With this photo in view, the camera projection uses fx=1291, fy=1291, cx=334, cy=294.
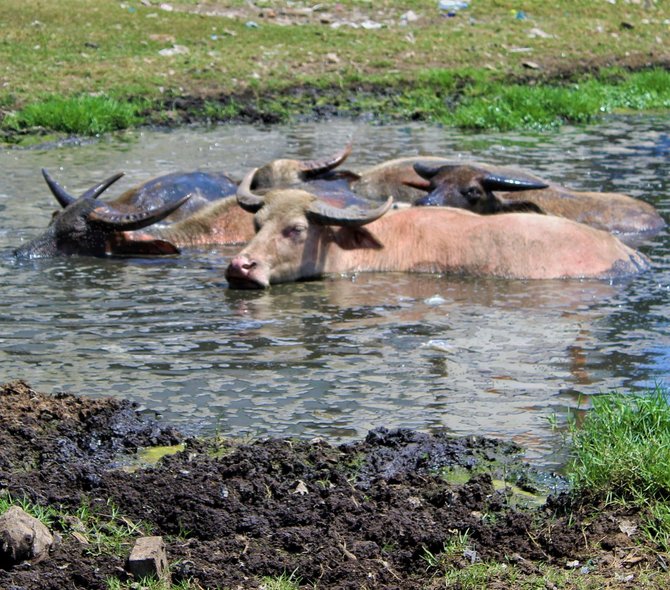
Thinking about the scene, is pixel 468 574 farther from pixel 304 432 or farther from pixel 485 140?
pixel 485 140

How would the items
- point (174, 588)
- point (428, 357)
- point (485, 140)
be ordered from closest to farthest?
point (174, 588) → point (428, 357) → point (485, 140)

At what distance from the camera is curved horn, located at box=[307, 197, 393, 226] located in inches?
359

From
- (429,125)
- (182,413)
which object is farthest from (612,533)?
(429,125)

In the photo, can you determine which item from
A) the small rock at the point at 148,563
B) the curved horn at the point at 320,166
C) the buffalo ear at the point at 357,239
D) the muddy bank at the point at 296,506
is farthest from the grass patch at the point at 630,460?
the curved horn at the point at 320,166

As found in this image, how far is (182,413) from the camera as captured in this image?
5977mm

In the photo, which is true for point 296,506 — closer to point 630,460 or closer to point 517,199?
point 630,460

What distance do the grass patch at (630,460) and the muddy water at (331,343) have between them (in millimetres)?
277

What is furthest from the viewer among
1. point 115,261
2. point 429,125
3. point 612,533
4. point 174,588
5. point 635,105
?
point 635,105

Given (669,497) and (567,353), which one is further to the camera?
(567,353)

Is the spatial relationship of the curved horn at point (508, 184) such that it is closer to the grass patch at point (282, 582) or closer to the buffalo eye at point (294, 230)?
the buffalo eye at point (294, 230)

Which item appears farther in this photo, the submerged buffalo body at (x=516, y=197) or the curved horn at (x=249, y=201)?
the submerged buffalo body at (x=516, y=197)

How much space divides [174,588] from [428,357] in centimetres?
307

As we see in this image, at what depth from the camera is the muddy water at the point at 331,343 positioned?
6027mm

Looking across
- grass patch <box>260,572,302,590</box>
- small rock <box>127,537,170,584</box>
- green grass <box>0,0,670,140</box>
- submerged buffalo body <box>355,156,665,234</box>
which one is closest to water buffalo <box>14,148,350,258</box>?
submerged buffalo body <box>355,156,665,234</box>
